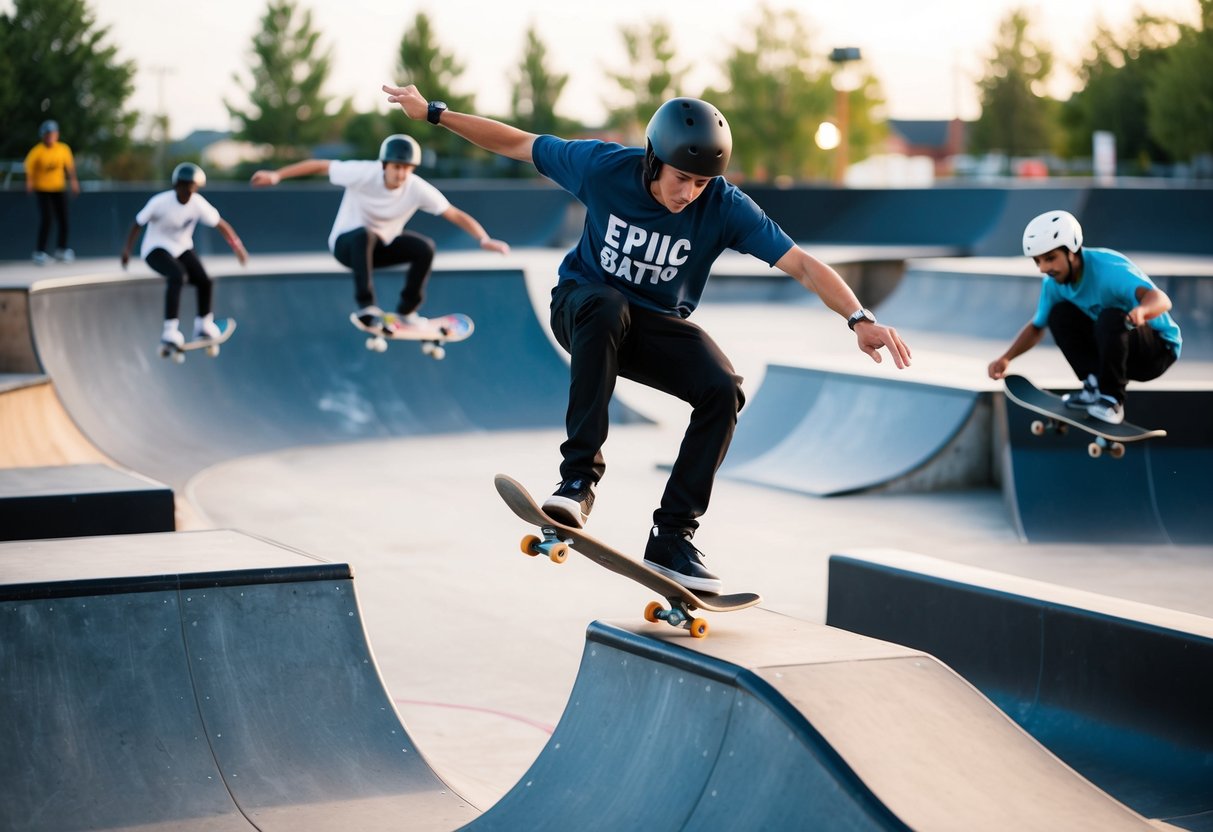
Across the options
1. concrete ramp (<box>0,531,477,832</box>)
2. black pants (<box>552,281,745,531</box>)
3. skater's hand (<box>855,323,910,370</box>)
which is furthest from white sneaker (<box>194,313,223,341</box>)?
skater's hand (<box>855,323,910,370</box>)

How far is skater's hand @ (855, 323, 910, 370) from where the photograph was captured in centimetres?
497

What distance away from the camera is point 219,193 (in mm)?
24609

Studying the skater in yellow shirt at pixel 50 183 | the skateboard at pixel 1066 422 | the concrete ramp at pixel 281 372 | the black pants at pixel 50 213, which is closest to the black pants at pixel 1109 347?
the skateboard at pixel 1066 422

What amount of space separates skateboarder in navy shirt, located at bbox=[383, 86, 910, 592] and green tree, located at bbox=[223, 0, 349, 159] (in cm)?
6332

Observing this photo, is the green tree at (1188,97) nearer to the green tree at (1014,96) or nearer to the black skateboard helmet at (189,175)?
the green tree at (1014,96)

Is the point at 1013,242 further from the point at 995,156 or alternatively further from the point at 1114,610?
the point at 995,156

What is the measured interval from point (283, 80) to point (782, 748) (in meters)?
65.6

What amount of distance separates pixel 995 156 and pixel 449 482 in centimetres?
7894

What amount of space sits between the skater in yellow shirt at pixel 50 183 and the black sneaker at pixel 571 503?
16.0 m

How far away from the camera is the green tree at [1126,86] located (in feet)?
218

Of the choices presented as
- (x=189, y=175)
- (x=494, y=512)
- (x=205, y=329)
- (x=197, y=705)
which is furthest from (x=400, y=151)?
(x=197, y=705)

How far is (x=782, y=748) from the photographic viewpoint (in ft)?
15.1

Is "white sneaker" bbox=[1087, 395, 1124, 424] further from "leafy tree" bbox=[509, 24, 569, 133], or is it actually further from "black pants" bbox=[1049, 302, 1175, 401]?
"leafy tree" bbox=[509, 24, 569, 133]

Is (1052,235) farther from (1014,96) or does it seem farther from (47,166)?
(1014,96)
